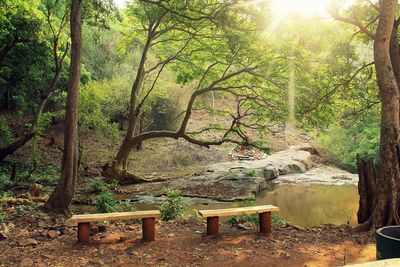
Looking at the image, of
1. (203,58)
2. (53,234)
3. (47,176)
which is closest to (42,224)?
(53,234)

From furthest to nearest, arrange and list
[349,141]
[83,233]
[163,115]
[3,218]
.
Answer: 1. [163,115]
2. [349,141]
3. [3,218]
4. [83,233]

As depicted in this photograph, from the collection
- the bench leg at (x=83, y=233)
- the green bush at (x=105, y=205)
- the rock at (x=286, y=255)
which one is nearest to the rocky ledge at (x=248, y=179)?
the green bush at (x=105, y=205)

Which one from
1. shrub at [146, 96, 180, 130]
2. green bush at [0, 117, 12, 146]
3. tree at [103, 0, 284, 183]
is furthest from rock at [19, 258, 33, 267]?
shrub at [146, 96, 180, 130]

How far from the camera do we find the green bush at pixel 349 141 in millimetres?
20734

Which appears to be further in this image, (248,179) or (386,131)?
(248,179)

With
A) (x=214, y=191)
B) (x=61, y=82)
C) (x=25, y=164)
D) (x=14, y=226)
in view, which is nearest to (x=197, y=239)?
(x=14, y=226)

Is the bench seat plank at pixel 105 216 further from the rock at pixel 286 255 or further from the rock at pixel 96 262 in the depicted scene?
the rock at pixel 286 255

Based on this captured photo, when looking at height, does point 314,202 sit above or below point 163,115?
below

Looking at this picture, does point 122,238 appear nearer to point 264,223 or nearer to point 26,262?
point 26,262

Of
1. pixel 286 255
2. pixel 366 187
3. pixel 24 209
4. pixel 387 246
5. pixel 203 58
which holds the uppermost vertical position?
pixel 203 58

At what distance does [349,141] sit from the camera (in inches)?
934

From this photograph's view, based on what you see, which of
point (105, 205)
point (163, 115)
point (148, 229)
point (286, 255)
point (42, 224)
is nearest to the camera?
point (286, 255)

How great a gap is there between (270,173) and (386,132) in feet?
40.8

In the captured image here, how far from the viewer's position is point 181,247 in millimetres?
6398
